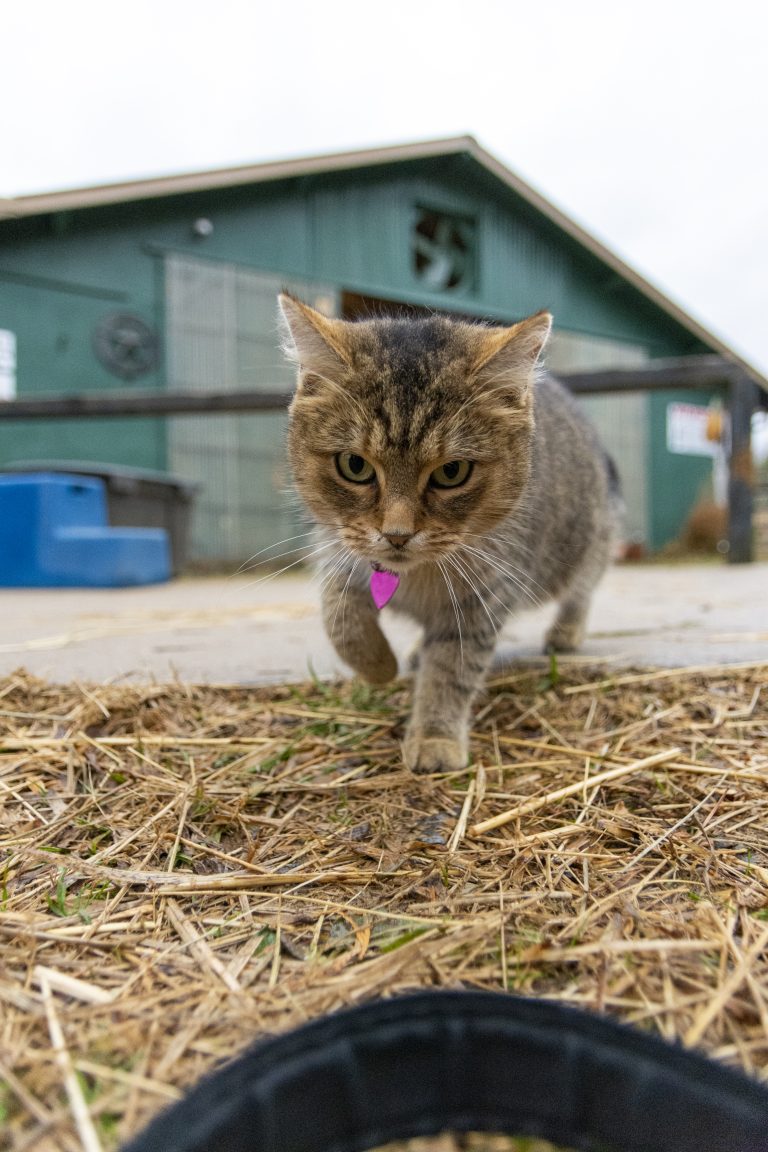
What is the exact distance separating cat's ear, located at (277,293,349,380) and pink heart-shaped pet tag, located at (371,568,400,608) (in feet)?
1.50

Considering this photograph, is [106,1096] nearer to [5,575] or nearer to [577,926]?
[577,926]

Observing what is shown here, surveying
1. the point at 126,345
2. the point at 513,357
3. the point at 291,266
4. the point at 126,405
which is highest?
the point at 291,266

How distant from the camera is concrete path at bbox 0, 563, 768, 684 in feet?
7.32

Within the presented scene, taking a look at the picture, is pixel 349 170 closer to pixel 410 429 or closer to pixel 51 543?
pixel 51 543

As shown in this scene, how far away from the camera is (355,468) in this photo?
1639 millimetres

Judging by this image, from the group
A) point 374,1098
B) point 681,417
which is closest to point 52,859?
point 374,1098

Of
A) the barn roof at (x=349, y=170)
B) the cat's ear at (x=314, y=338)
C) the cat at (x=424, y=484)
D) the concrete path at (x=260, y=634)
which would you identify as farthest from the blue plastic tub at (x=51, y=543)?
the cat's ear at (x=314, y=338)

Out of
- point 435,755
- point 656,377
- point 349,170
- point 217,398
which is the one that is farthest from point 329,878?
point 349,170

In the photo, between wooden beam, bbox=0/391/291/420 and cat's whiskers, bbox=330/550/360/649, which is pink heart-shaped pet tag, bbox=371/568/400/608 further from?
wooden beam, bbox=0/391/291/420

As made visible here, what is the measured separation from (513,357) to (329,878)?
1154 mm

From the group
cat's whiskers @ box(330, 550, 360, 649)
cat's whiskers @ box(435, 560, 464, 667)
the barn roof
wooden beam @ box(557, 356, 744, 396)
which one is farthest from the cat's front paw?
the barn roof

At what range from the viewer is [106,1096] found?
652 millimetres

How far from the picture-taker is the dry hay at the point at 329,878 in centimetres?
75

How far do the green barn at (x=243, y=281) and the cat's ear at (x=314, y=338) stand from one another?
4.76m
